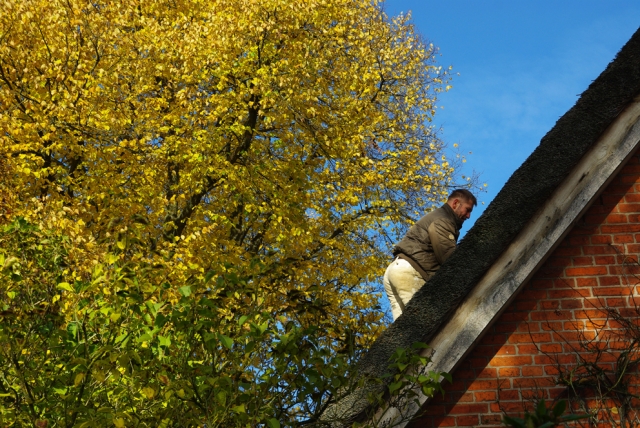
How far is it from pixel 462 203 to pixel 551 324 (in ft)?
6.67

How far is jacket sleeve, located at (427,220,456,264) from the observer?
21.3 feet

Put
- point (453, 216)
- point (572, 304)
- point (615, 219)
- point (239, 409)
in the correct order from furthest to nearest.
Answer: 1. point (453, 216)
2. point (615, 219)
3. point (572, 304)
4. point (239, 409)

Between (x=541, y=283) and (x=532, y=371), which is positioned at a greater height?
(x=541, y=283)

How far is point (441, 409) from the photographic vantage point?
504 centimetres

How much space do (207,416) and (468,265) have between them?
212cm

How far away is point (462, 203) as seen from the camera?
6902 mm

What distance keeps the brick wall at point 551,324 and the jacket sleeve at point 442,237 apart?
1.35 m

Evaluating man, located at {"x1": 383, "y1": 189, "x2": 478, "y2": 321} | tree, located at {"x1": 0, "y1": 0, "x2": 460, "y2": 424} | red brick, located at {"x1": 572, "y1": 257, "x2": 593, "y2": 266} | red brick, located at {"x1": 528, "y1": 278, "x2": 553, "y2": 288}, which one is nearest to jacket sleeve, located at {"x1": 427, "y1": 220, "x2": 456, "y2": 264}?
man, located at {"x1": 383, "y1": 189, "x2": 478, "y2": 321}

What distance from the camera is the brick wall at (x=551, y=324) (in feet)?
16.4

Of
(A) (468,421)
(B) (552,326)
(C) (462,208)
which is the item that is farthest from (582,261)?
(C) (462,208)

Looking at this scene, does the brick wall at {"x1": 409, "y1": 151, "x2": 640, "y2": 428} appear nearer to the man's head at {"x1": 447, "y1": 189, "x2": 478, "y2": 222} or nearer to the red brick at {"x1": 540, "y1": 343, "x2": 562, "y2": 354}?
the red brick at {"x1": 540, "y1": 343, "x2": 562, "y2": 354}

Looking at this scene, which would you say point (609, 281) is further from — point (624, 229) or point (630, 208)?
point (630, 208)

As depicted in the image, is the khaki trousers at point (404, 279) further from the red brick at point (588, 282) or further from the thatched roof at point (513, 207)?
the red brick at point (588, 282)

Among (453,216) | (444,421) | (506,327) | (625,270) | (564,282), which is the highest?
(453,216)
